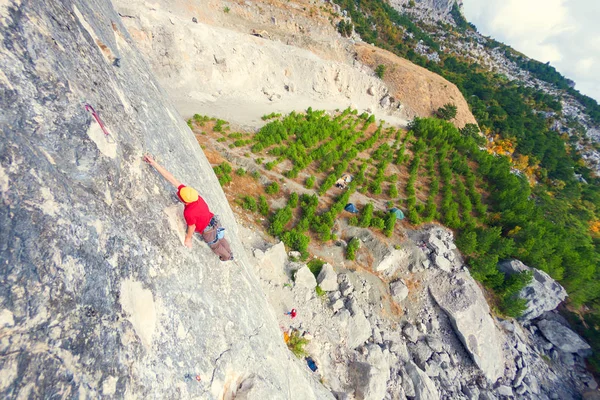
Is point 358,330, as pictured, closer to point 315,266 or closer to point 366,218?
point 315,266

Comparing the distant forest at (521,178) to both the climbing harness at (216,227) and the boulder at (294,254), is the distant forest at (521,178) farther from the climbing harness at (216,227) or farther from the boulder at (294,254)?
the climbing harness at (216,227)

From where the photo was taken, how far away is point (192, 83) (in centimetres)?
2411

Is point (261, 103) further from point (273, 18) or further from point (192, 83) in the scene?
point (273, 18)

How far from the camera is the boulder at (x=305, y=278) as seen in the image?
10.9 meters

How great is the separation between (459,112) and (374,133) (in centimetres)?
1832

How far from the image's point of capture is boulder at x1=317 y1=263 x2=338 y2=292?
11439mm

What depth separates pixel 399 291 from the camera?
12.8m

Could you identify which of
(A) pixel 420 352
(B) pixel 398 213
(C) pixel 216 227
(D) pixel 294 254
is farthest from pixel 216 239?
(B) pixel 398 213

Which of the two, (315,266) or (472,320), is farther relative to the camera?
(472,320)

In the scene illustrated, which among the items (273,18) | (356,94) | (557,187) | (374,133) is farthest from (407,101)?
(557,187)

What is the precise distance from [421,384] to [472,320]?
461cm

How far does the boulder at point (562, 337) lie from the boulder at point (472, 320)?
15.1 feet

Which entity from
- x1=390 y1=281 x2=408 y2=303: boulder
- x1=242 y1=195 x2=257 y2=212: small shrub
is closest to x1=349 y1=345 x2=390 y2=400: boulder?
x1=390 y1=281 x2=408 y2=303: boulder

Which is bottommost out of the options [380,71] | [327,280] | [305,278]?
[327,280]
